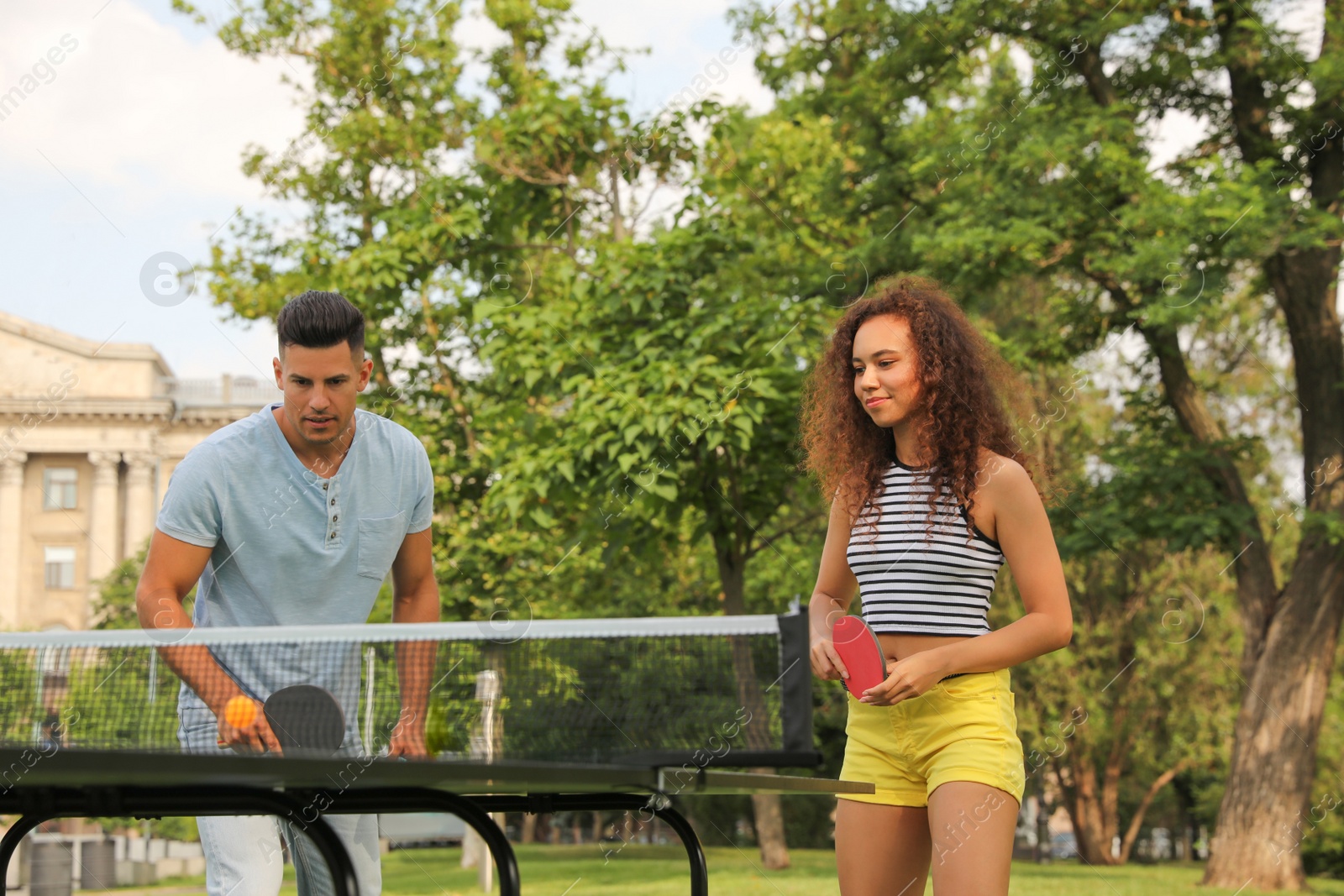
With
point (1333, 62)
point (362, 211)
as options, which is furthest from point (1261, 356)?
point (362, 211)

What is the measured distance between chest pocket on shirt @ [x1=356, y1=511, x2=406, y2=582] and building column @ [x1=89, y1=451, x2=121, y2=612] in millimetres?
57687

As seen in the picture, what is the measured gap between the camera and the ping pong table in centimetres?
183

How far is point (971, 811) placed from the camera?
2.56 m

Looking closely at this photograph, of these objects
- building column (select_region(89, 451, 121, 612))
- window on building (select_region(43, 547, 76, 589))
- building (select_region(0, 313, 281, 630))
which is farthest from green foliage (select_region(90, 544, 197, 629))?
window on building (select_region(43, 547, 76, 589))

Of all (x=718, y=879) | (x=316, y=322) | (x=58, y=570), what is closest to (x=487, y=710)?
(x=316, y=322)

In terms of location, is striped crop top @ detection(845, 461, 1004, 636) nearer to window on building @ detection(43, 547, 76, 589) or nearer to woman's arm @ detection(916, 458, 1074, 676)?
woman's arm @ detection(916, 458, 1074, 676)

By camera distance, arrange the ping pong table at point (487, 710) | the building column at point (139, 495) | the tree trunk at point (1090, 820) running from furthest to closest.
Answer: the building column at point (139, 495) < the tree trunk at point (1090, 820) < the ping pong table at point (487, 710)

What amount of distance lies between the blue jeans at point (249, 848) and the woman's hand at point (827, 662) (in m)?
A: 0.98

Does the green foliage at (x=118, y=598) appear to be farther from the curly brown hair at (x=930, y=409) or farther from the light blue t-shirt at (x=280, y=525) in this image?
the curly brown hair at (x=930, y=409)

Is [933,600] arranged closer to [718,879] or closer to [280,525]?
[280,525]

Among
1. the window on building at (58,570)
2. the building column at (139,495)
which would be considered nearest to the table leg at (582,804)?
the building column at (139,495)

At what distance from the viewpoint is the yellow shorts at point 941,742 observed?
2.62m

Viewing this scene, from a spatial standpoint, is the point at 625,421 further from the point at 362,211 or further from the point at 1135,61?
the point at 1135,61

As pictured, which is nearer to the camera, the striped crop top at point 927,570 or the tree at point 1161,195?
the striped crop top at point 927,570
